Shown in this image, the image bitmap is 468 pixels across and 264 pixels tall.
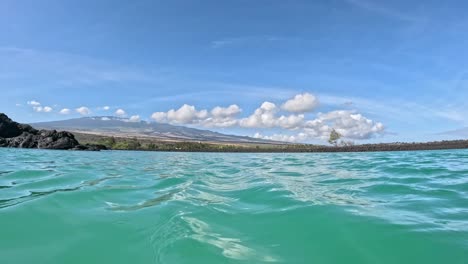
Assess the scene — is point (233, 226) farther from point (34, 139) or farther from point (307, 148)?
point (307, 148)

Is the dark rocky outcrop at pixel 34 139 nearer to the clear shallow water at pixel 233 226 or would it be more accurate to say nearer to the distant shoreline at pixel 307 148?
the distant shoreline at pixel 307 148

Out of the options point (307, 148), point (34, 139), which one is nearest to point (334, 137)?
point (307, 148)

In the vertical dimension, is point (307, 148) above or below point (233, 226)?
above

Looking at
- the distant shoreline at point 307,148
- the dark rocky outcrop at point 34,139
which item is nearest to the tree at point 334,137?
the distant shoreline at point 307,148

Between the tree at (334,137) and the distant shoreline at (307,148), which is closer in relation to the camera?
the distant shoreline at (307,148)

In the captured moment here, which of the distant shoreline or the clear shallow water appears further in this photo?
the distant shoreline

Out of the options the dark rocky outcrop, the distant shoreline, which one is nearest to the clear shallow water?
the dark rocky outcrop

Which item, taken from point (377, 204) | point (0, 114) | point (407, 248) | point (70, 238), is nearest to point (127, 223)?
point (70, 238)

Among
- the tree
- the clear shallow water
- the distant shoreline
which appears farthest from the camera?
the tree

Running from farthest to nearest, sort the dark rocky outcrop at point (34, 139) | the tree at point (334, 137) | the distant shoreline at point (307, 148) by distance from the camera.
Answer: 1. the tree at point (334, 137)
2. the distant shoreline at point (307, 148)
3. the dark rocky outcrop at point (34, 139)

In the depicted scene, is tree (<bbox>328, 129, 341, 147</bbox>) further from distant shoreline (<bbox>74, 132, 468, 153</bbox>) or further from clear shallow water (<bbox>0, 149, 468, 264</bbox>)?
clear shallow water (<bbox>0, 149, 468, 264</bbox>)

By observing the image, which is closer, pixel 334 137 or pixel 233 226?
pixel 233 226

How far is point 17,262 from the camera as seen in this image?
450cm

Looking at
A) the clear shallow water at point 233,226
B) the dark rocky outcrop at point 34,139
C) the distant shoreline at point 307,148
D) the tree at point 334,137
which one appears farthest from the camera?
the tree at point 334,137
